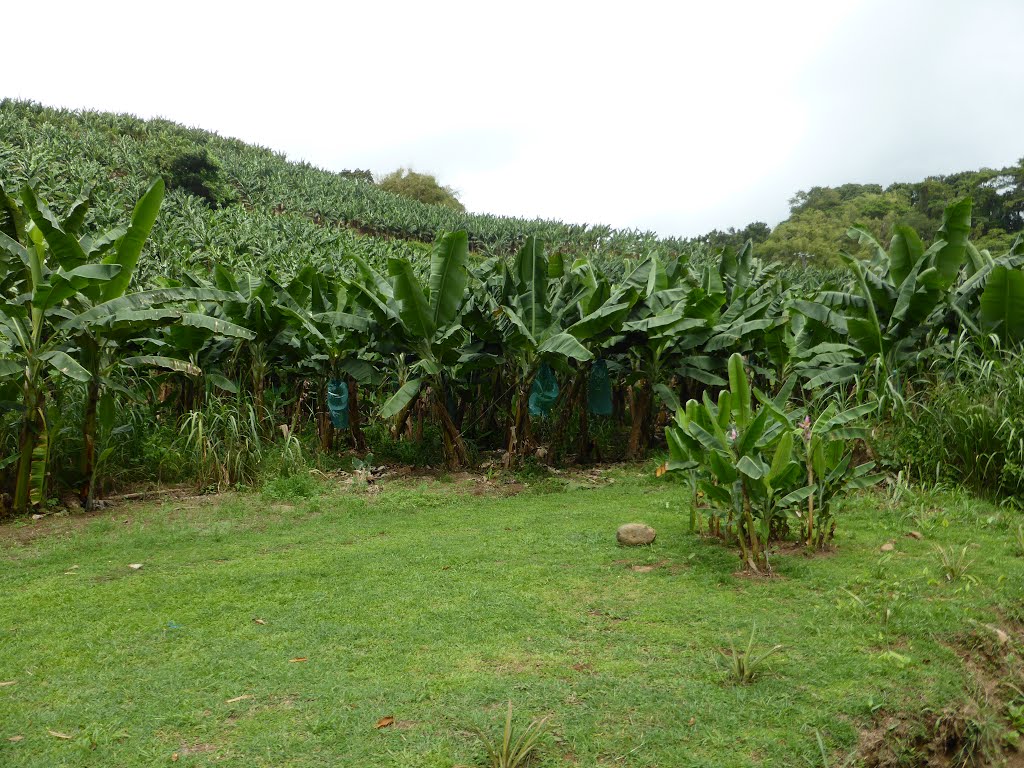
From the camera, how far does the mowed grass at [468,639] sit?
3.28 metres

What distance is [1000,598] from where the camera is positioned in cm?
479

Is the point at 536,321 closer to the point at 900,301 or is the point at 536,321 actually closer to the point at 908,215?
the point at 900,301

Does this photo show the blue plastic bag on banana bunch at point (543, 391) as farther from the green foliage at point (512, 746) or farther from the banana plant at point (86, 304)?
the green foliage at point (512, 746)

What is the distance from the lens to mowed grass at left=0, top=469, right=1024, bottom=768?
129 inches

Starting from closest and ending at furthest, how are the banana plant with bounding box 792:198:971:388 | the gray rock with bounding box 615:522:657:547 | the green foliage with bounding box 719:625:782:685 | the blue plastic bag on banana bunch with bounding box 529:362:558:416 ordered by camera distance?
1. the green foliage with bounding box 719:625:782:685
2. the gray rock with bounding box 615:522:657:547
3. the banana plant with bounding box 792:198:971:388
4. the blue plastic bag on banana bunch with bounding box 529:362:558:416

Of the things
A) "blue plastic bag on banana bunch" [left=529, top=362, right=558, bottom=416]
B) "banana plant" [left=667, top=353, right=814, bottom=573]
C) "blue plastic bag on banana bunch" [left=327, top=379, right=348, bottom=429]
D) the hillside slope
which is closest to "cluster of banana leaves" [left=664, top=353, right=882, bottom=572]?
"banana plant" [left=667, top=353, right=814, bottom=573]

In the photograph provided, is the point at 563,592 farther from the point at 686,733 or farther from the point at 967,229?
the point at 967,229

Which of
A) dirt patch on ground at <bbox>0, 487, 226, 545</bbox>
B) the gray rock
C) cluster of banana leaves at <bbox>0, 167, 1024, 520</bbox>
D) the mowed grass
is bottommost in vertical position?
dirt patch on ground at <bbox>0, 487, 226, 545</bbox>

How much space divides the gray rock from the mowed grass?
5.2 inches

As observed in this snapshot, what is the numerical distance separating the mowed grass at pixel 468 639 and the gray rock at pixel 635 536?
0.13 metres

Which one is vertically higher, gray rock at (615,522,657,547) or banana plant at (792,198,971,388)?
banana plant at (792,198,971,388)

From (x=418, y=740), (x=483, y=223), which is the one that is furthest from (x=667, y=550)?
(x=483, y=223)

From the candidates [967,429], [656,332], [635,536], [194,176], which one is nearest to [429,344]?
[656,332]

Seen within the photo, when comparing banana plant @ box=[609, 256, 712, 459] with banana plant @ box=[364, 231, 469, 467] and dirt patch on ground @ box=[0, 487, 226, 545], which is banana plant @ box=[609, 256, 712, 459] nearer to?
banana plant @ box=[364, 231, 469, 467]
